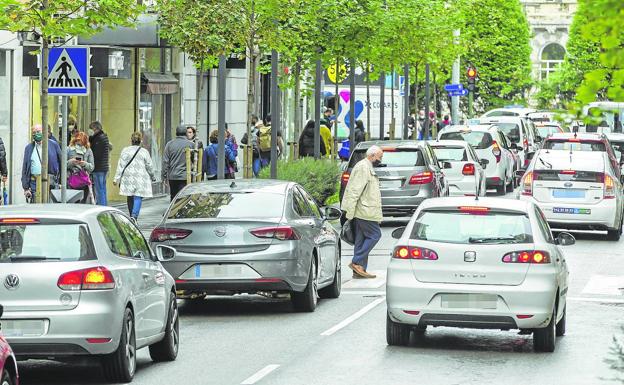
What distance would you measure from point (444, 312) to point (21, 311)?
162 inches

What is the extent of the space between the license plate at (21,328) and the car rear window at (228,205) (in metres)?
5.10

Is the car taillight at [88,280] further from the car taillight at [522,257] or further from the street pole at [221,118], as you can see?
the street pole at [221,118]

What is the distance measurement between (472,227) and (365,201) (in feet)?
19.1

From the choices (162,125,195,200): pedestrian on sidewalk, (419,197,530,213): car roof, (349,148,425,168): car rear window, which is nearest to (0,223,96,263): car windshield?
(419,197,530,213): car roof

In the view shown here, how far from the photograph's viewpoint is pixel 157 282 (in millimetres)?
12938

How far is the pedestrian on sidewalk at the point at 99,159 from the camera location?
93.9 feet

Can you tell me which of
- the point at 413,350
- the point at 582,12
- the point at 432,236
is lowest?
the point at 413,350

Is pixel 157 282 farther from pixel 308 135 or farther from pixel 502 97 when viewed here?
pixel 502 97

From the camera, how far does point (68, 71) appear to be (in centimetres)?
1945

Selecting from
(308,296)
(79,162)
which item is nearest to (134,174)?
(79,162)

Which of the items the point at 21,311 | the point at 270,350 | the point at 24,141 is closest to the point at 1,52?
the point at 24,141

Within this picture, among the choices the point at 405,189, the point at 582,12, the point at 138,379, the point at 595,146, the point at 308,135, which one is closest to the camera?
the point at 582,12

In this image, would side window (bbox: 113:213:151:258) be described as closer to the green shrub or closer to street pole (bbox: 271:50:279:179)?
street pole (bbox: 271:50:279:179)

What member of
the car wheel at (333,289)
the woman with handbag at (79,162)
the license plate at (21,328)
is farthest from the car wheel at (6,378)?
the woman with handbag at (79,162)
